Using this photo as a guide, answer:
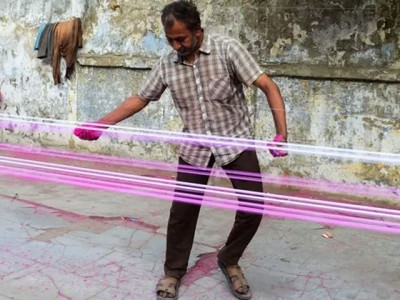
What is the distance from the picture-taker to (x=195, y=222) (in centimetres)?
312

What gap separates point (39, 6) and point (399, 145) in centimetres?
484

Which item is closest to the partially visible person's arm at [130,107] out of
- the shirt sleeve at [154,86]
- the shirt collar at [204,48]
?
the shirt sleeve at [154,86]

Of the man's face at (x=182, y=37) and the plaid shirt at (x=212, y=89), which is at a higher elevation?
the man's face at (x=182, y=37)

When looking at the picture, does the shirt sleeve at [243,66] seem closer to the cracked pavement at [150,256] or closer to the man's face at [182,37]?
the man's face at [182,37]

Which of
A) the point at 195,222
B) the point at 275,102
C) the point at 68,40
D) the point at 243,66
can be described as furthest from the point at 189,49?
the point at 68,40

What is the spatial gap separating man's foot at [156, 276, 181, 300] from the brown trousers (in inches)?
1.5

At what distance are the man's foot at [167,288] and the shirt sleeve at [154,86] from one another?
1.11m

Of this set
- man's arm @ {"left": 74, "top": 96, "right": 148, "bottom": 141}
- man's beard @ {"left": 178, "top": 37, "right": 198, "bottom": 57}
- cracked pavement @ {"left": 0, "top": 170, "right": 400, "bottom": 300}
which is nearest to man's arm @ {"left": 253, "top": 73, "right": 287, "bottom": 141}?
man's beard @ {"left": 178, "top": 37, "right": 198, "bottom": 57}

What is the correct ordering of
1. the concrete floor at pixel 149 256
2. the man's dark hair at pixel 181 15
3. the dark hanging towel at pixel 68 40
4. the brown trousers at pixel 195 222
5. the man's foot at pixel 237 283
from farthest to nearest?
the dark hanging towel at pixel 68 40 → the concrete floor at pixel 149 256 → the man's foot at pixel 237 283 → the brown trousers at pixel 195 222 → the man's dark hair at pixel 181 15

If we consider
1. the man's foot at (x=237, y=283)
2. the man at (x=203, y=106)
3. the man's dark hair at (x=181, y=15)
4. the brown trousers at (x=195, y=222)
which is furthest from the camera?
the man's foot at (x=237, y=283)

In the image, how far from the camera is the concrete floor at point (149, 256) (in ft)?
10.5

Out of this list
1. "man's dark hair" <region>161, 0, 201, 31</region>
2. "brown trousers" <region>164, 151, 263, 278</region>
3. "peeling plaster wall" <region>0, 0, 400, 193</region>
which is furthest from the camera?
"peeling plaster wall" <region>0, 0, 400, 193</region>

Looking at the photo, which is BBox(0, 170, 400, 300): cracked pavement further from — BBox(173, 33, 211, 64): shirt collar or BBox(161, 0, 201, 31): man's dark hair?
BBox(161, 0, 201, 31): man's dark hair

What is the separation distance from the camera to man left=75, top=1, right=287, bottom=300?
2826 millimetres
